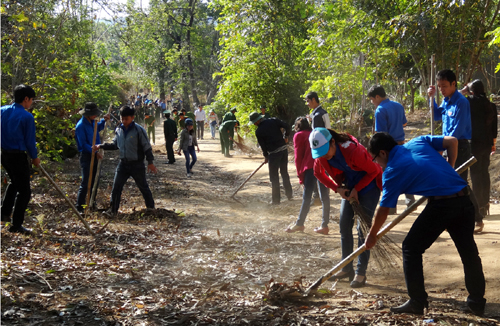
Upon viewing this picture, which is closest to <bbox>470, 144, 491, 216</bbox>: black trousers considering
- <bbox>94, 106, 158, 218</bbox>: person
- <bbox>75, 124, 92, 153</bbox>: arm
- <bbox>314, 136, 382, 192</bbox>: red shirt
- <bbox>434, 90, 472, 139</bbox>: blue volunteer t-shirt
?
<bbox>434, 90, 472, 139</bbox>: blue volunteer t-shirt

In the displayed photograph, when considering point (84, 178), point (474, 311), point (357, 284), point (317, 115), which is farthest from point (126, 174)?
point (474, 311)

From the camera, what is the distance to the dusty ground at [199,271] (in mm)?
4363

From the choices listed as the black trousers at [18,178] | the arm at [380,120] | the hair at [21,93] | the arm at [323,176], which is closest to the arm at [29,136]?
the black trousers at [18,178]

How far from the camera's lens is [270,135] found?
9.95m

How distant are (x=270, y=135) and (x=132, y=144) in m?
2.93

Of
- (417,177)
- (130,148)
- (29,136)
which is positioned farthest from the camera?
(130,148)

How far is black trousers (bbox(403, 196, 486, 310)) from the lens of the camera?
3895mm

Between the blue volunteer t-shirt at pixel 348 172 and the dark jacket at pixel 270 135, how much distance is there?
16.0ft

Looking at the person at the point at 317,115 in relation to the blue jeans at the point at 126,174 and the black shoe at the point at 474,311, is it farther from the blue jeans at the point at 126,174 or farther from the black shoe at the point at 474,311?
the black shoe at the point at 474,311

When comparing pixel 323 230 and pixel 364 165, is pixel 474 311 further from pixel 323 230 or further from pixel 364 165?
pixel 323 230

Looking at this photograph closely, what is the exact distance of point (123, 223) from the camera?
815cm

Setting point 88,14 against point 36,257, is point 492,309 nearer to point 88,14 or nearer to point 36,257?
point 36,257

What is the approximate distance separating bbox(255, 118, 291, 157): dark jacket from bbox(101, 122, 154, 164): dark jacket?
249 centimetres

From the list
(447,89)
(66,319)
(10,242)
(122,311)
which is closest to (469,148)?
(447,89)
